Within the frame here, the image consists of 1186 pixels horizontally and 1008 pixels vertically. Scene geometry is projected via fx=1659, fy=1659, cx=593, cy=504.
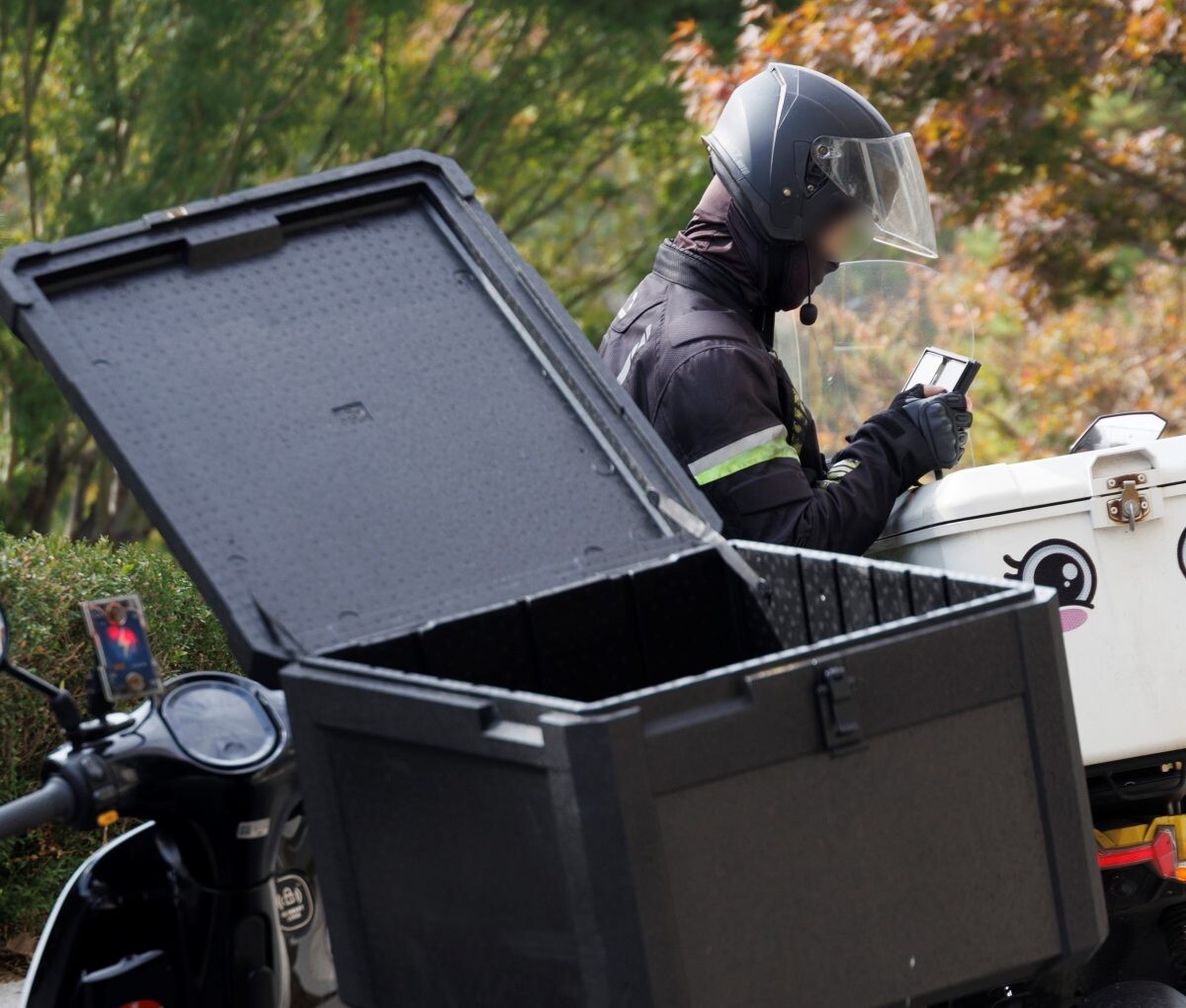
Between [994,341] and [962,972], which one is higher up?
[994,341]

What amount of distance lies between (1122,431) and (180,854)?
2035mm

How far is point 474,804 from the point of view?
1.80 meters

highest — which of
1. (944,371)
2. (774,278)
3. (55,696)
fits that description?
(774,278)

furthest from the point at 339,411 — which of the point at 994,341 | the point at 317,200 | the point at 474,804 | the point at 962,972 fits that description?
the point at 994,341

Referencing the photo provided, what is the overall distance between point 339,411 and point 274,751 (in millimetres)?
551

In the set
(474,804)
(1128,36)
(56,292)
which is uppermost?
(1128,36)

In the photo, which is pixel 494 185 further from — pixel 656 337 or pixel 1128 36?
pixel 656 337

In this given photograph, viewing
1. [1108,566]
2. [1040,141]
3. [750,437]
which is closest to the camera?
[1108,566]

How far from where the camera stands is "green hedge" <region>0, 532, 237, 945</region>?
3.87 meters

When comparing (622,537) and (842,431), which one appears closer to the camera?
(622,537)

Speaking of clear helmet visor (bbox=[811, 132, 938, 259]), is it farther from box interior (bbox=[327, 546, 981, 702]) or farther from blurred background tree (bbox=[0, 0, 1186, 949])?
blurred background tree (bbox=[0, 0, 1186, 949])

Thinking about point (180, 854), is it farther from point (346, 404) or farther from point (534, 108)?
point (534, 108)

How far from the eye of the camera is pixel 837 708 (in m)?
1.75

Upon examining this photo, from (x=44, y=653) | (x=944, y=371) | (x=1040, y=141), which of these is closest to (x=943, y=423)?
(x=944, y=371)
